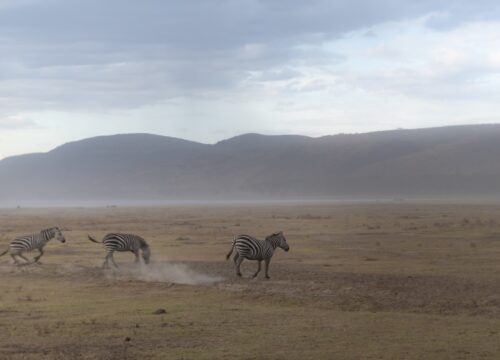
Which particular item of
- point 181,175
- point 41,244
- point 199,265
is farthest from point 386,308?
point 181,175

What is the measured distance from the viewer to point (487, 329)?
13742mm

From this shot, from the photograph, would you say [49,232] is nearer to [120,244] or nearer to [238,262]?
[120,244]

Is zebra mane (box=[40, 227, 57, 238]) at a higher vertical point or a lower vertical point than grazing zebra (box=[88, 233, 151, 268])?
higher

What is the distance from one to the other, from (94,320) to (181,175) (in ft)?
560

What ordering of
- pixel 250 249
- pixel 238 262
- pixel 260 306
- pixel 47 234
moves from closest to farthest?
1. pixel 260 306
2. pixel 250 249
3. pixel 238 262
4. pixel 47 234

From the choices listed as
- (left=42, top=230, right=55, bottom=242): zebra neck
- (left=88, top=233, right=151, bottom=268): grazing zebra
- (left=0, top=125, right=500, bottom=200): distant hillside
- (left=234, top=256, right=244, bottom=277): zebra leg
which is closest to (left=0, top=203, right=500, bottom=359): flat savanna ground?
(left=234, top=256, right=244, bottom=277): zebra leg


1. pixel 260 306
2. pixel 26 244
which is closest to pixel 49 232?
pixel 26 244

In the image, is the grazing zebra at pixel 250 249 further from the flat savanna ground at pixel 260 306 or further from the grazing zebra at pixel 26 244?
the grazing zebra at pixel 26 244

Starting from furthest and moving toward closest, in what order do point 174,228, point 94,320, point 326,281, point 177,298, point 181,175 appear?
1. point 181,175
2. point 174,228
3. point 326,281
4. point 177,298
5. point 94,320

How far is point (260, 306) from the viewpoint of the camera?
16.6 meters

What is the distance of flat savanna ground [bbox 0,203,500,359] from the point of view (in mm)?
12258

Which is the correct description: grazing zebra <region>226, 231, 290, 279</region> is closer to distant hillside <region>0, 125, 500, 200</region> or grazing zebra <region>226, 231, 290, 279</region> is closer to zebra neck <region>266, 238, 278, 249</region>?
zebra neck <region>266, 238, 278, 249</region>

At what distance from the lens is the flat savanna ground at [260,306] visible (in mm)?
12258

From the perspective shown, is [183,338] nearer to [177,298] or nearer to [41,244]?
[177,298]
